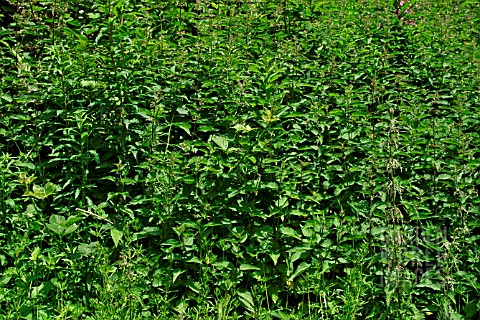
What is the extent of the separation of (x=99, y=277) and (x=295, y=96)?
1.91 meters

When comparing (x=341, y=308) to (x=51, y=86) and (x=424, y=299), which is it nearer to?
(x=424, y=299)

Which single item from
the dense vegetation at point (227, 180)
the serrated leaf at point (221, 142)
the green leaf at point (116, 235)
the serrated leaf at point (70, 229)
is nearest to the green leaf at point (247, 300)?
the dense vegetation at point (227, 180)

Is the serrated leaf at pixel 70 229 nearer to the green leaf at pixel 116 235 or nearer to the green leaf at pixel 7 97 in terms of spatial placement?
the green leaf at pixel 116 235

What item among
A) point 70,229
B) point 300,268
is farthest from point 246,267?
point 70,229

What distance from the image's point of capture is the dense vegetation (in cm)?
347

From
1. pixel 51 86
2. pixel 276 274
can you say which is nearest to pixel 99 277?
pixel 276 274

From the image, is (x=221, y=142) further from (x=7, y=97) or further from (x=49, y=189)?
(x=7, y=97)

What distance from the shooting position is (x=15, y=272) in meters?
3.41

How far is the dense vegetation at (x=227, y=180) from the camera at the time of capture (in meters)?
3.47

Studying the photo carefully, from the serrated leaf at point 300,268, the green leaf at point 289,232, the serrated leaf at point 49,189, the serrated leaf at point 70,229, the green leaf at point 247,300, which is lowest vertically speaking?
the green leaf at point 247,300

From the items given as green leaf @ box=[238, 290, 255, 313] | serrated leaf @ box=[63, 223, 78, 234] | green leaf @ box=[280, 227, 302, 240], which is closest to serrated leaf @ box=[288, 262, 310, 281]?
green leaf @ box=[280, 227, 302, 240]

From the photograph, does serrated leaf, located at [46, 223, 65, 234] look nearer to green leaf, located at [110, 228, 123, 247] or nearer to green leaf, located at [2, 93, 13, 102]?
green leaf, located at [110, 228, 123, 247]

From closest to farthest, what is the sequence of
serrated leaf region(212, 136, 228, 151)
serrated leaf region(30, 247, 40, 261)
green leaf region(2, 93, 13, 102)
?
1. serrated leaf region(30, 247, 40, 261)
2. serrated leaf region(212, 136, 228, 151)
3. green leaf region(2, 93, 13, 102)

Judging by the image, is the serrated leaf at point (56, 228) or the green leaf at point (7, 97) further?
the green leaf at point (7, 97)
